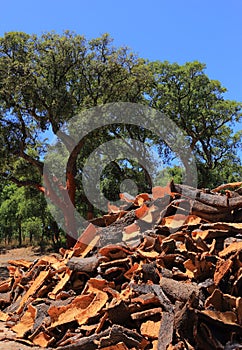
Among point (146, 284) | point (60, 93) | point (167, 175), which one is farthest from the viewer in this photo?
point (167, 175)

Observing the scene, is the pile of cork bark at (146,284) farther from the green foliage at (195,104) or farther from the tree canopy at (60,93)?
the green foliage at (195,104)

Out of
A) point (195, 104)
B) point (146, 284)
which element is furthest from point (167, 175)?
point (146, 284)

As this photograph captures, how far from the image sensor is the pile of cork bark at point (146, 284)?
Result: 318cm

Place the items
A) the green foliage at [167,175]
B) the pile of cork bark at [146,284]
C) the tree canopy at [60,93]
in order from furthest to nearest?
the green foliage at [167,175]
the tree canopy at [60,93]
the pile of cork bark at [146,284]

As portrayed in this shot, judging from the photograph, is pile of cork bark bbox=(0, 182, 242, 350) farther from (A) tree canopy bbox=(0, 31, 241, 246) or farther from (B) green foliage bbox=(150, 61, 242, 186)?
(B) green foliage bbox=(150, 61, 242, 186)

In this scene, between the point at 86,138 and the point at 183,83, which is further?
the point at 183,83

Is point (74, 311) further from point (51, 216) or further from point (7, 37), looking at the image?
point (51, 216)

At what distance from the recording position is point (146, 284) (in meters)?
3.86

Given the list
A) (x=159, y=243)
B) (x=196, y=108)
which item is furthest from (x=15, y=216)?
(x=159, y=243)

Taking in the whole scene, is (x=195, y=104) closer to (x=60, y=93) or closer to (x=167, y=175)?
(x=167, y=175)

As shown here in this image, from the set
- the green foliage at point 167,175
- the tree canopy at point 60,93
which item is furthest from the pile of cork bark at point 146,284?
the green foliage at point 167,175

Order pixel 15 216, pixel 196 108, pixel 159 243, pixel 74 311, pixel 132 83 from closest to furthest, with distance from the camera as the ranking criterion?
1. pixel 74 311
2. pixel 159 243
3. pixel 132 83
4. pixel 196 108
5. pixel 15 216

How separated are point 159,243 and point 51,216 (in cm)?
1821

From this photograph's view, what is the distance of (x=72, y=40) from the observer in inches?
635
